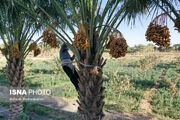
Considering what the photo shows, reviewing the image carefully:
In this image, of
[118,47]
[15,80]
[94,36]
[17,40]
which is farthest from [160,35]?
[15,80]

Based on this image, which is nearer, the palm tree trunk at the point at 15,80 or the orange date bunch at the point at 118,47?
the orange date bunch at the point at 118,47

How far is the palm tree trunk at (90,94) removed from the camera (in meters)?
2.80

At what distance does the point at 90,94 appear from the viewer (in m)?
2.82

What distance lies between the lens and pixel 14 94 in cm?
468

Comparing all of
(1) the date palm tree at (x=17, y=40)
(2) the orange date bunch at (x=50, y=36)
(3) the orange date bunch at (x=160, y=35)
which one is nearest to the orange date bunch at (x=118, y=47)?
(3) the orange date bunch at (x=160, y=35)

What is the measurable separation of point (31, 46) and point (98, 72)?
2.46 metres

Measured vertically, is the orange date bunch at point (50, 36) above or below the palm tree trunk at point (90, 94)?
above

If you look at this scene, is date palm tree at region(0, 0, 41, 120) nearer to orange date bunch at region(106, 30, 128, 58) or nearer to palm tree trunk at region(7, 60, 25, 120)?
palm tree trunk at region(7, 60, 25, 120)

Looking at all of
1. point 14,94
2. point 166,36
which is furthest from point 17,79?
point 166,36

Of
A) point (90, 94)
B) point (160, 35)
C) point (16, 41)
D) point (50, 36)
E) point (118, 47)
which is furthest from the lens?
point (16, 41)

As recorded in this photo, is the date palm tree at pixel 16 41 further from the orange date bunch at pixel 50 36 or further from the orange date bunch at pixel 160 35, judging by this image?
the orange date bunch at pixel 160 35

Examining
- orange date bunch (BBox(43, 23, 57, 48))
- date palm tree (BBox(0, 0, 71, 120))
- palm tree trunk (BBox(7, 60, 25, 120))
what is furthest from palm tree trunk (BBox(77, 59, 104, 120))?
palm tree trunk (BBox(7, 60, 25, 120))

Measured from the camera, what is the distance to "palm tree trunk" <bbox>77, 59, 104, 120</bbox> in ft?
9.20

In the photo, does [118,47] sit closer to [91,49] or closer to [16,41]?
[91,49]
